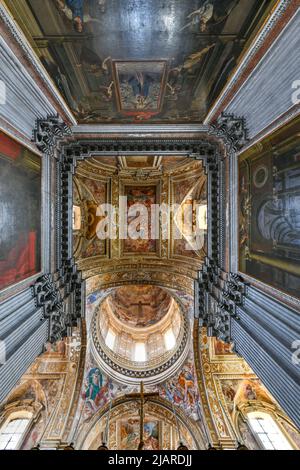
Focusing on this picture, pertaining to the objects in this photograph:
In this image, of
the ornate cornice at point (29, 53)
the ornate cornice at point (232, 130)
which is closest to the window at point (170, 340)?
the ornate cornice at point (232, 130)

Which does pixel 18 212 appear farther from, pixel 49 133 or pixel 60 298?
pixel 60 298

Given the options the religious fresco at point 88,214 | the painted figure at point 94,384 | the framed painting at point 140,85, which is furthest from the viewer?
the painted figure at point 94,384

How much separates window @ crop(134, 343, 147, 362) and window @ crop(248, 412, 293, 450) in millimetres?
6636

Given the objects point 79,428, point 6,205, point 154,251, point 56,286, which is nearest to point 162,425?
point 79,428

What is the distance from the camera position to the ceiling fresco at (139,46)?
4840 mm

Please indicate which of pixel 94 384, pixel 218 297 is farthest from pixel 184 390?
pixel 218 297

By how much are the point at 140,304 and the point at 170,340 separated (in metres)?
4.16

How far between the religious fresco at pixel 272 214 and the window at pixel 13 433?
11621mm

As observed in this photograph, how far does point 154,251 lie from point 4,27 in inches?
429

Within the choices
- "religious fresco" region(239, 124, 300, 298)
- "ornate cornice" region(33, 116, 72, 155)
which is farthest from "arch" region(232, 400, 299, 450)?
"ornate cornice" region(33, 116, 72, 155)

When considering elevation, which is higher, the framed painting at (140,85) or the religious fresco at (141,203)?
the framed painting at (140,85)

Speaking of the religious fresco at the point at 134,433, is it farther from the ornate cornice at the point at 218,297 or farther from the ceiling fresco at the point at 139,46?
the ceiling fresco at the point at 139,46

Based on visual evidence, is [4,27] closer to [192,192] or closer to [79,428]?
[192,192]

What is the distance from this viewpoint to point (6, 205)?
5840mm
